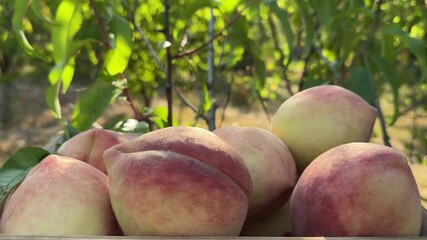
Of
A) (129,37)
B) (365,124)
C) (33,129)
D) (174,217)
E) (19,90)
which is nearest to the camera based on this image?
(174,217)

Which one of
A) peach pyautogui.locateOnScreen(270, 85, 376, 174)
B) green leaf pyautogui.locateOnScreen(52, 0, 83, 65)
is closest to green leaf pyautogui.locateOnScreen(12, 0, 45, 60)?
green leaf pyautogui.locateOnScreen(52, 0, 83, 65)

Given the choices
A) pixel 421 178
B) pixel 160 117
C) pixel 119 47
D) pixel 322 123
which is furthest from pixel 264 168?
pixel 421 178

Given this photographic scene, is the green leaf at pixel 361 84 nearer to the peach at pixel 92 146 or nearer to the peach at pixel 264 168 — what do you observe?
the peach at pixel 264 168

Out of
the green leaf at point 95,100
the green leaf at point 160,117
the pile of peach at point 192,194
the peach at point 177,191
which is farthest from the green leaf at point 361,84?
the peach at point 177,191

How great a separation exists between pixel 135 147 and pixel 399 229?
1.04ft

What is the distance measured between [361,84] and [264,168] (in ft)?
2.37

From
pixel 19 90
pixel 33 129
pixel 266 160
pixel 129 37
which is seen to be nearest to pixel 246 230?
pixel 266 160

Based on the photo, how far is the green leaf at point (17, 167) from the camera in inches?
29.6

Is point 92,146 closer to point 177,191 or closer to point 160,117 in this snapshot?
point 177,191

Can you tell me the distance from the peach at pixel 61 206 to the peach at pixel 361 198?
0.76 ft

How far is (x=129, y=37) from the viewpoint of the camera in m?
1.01

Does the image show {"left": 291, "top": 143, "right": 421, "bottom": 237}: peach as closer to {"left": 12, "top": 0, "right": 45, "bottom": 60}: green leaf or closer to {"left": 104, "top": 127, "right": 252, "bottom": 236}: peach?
{"left": 104, "top": 127, "right": 252, "bottom": 236}: peach

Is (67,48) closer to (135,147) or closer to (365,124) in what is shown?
(135,147)

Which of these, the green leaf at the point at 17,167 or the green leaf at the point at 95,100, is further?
the green leaf at the point at 95,100
